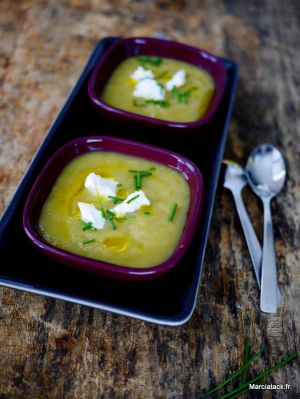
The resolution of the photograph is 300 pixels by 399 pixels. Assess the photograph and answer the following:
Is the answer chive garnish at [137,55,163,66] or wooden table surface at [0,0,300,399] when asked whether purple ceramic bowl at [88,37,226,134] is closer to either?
chive garnish at [137,55,163,66]

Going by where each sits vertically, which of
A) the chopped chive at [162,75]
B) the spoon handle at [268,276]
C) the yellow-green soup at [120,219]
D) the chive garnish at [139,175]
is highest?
the chopped chive at [162,75]

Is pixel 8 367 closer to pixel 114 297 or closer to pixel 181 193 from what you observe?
pixel 114 297

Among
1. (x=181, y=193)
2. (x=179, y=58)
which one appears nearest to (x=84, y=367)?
(x=181, y=193)

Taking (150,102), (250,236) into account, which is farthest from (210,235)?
(150,102)

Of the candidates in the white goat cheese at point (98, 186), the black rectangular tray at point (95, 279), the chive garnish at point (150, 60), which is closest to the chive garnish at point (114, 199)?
the white goat cheese at point (98, 186)

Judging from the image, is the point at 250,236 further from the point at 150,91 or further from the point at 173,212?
the point at 150,91

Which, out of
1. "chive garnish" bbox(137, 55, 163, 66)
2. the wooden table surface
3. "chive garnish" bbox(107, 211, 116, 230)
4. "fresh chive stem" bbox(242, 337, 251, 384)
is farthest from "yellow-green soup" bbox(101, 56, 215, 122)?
"fresh chive stem" bbox(242, 337, 251, 384)

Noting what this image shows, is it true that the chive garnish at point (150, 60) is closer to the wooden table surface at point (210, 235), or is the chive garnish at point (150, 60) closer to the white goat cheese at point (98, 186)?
the wooden table surface at point (210, 235)
